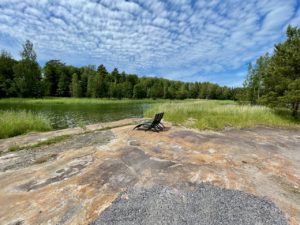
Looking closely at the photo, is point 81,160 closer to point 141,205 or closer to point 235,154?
point 141,205

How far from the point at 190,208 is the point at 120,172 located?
63.1 inches

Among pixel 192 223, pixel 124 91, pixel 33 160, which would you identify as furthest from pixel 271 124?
pixel 124 91

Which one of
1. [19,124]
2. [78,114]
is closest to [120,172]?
[19,124]

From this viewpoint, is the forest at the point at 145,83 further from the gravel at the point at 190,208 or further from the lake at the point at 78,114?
the lake at the point at 78,114

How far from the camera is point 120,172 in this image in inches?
145

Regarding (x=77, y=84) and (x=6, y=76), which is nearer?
(x=6, y=76)

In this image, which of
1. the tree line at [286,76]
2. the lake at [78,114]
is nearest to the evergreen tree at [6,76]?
the lake at [78,114]

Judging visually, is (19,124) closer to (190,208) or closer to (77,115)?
(190,208)

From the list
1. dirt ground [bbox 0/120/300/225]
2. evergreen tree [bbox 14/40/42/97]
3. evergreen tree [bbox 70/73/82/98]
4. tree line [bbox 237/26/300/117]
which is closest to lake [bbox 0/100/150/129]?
dirt ground [bbox 0/120/300/225]

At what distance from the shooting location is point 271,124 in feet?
34.4

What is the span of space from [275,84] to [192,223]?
12.2 meters

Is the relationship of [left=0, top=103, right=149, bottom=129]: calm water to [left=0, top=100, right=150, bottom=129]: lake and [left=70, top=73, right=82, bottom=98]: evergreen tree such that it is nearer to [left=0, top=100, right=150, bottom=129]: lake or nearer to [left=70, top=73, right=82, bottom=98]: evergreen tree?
[left=0, top=100, right=150, bottom=129]: lake

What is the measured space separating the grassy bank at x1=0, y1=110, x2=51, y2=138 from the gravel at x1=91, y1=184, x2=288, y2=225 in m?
8.02

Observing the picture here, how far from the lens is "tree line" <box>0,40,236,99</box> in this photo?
41.9m
